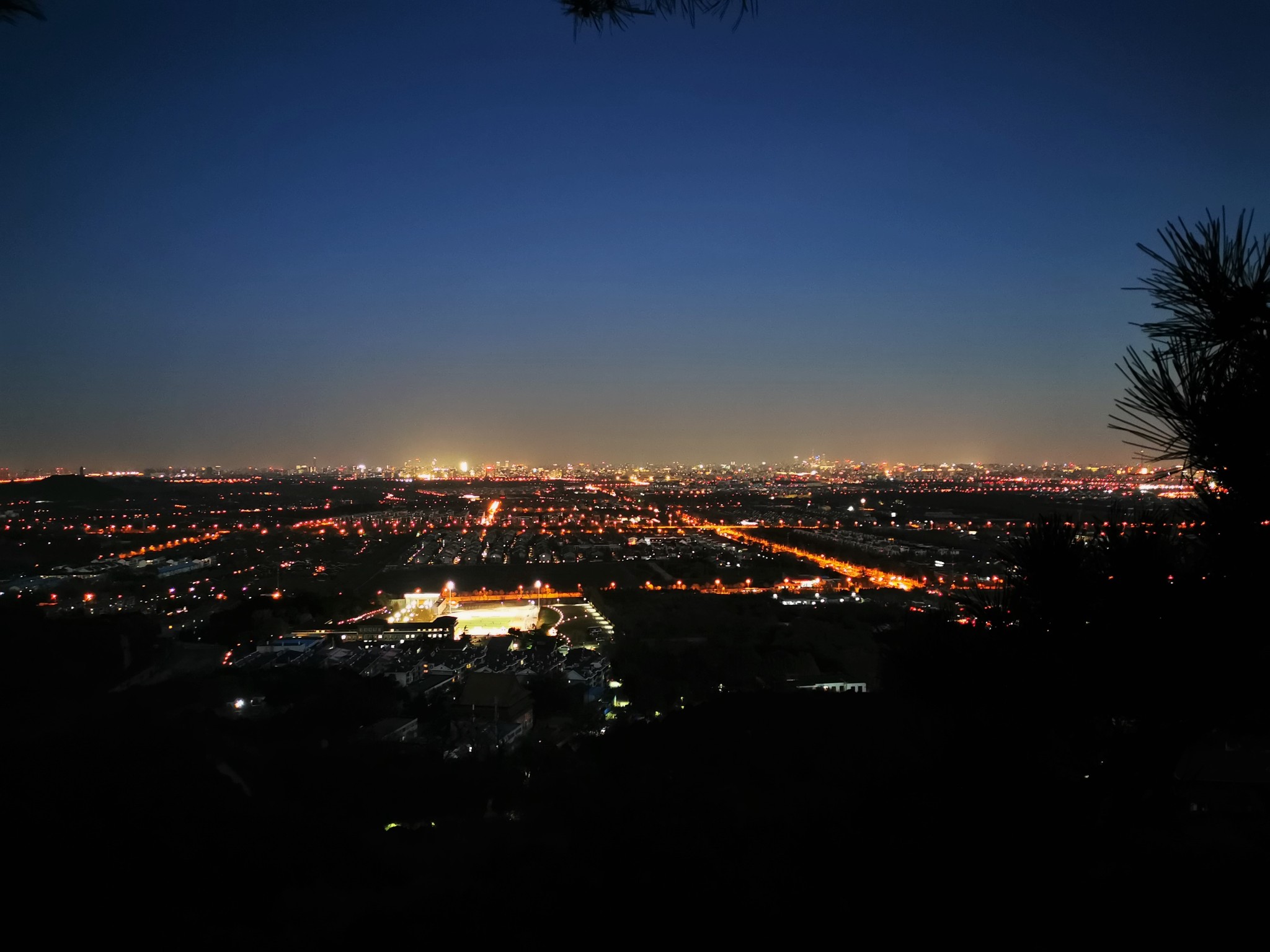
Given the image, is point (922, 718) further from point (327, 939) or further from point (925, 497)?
point (925, 497)

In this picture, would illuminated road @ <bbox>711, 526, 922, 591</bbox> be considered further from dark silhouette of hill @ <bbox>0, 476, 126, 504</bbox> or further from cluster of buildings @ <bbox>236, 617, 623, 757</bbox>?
dark silhouette of hill @ <bbox>0, 476, 126, 504</bbox>

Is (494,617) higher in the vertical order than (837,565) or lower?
lower

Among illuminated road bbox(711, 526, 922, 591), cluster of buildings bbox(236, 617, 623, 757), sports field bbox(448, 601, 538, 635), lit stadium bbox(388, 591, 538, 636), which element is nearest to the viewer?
cluster of buildings bbox(236, 617, 623, 757)

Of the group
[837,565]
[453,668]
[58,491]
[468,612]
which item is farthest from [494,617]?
[58,491]

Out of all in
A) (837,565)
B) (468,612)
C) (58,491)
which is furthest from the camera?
(58,491)

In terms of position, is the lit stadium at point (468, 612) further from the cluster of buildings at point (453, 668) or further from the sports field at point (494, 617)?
the cluster of buildings at point (453, 668)

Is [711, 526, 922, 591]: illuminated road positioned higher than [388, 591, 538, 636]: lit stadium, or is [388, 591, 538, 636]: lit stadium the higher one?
[711, 526, 922, 591]: illuminated road

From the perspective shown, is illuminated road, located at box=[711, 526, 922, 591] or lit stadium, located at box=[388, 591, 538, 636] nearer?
lit stadium, located at box=[388, 591, 538, 636]

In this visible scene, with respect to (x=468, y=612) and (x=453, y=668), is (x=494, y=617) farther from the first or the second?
(x=453, y=668)

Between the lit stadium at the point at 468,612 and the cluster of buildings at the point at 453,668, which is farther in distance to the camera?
the lit stadium at the point at 468,612

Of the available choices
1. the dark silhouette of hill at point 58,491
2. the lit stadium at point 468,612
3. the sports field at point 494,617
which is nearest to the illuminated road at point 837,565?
the sports field at point 494,617

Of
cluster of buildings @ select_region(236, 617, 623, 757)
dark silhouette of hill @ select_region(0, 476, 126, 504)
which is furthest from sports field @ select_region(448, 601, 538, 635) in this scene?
dark silhouette of hill @ select_region(0, 476, 126, 504)
